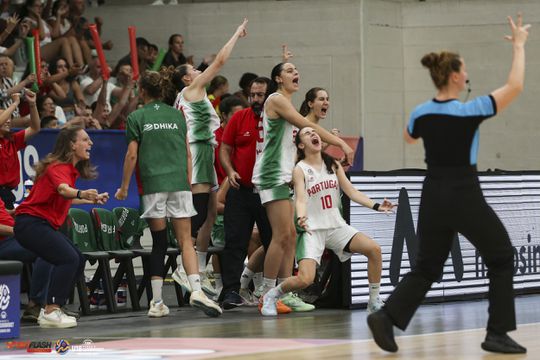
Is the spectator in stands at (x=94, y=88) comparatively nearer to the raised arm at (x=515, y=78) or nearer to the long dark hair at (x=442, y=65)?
the long dark hair at (x=442, y=65)

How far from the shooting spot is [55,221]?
1065 cm

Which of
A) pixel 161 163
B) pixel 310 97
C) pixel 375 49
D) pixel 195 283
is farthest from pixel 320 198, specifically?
pixel 375 49

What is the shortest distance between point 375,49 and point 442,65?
12580 millimetres

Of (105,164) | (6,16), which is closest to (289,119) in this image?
(105,164)

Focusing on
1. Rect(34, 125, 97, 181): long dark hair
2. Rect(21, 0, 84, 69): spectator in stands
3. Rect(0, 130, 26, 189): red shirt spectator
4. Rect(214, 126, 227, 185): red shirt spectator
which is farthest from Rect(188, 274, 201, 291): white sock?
Rect(21, 0, 84, 69): spectator in stands

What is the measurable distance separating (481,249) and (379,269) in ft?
10.2

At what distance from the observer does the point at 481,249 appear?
26.1 feet

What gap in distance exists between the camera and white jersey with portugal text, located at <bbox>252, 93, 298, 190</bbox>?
37.4 ft

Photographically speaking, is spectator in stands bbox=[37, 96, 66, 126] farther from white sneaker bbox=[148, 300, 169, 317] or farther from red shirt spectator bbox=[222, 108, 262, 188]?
white sneaker bbox=[148, 300, 169, 317]

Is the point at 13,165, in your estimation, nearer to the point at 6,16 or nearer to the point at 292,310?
the point at 292,310

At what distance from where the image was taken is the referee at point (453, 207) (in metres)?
7.86

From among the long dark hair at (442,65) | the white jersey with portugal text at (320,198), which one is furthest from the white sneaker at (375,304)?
the long dark hair at (442,65)

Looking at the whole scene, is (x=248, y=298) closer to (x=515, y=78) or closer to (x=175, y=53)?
(x=515, y=78)

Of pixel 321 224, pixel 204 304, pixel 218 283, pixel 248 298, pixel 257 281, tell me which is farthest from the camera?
pixel 218 283
